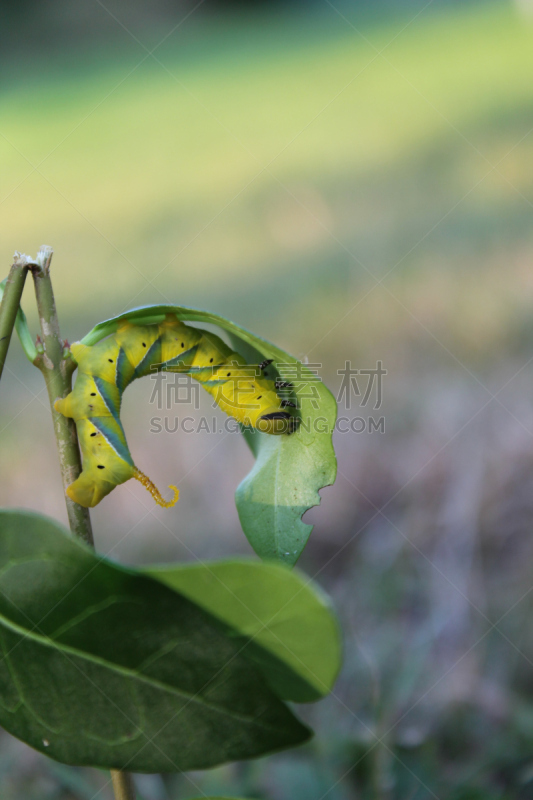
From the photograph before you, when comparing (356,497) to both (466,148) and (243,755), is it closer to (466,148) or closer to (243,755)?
(243,755)

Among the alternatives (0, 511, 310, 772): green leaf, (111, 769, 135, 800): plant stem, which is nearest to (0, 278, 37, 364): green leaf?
(0, 511, 310, 772): green leaf

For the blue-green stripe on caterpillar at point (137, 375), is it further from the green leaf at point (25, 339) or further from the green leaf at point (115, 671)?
the green leaf at point (115, 671)

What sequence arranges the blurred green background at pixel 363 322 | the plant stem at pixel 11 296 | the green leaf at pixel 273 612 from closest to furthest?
the green leaf at pixel 273 612 → the plant stem at pixel 11 296 → the blurred green background at pixel 363 322

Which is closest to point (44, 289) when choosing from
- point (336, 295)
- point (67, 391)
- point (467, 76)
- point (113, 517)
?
point (67, 391)

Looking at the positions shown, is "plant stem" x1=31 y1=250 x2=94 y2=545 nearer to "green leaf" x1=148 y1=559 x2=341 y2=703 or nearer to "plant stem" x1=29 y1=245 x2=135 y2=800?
"plant stem" x1=29 y1=245 x2=135 y2=800

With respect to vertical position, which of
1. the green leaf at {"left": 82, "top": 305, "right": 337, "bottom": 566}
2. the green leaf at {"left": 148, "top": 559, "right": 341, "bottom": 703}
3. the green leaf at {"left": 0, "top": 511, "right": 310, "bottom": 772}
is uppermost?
the green leaf at {"left": 82, "top": 305, "right": 337, "bottom": 566}

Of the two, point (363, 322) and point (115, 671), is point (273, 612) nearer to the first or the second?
point (115, 671)

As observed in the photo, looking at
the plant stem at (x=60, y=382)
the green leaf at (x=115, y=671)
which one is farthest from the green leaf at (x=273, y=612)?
the plant stem at (x=60, y=382)
